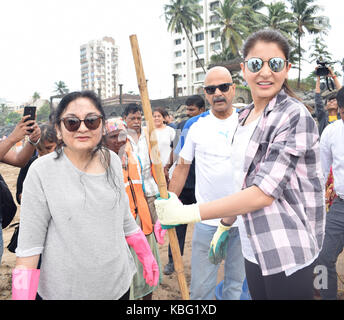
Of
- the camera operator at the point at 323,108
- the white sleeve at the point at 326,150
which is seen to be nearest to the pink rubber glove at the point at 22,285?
the white sleeve at the point at 326,150

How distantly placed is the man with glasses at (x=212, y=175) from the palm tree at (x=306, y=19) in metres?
32.2

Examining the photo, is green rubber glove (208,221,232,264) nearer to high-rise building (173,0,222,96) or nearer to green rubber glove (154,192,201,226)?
green rubber glove (154,192,201,226)

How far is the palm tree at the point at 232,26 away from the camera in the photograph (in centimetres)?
3412

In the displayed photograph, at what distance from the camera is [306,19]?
104 feet

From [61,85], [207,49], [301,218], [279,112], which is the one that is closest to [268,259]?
[301,218]

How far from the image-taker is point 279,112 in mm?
1413

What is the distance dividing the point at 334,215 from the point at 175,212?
2.07 metres

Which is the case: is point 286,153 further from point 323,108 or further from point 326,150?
point 323,108

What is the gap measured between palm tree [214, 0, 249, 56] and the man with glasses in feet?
114

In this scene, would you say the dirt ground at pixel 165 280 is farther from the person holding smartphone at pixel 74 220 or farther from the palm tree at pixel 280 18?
the palm tree at pixel 280 18

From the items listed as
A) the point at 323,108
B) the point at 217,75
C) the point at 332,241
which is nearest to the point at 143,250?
the point at 217,75

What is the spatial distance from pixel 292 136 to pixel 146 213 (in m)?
1.94

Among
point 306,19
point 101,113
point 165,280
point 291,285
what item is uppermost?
point 306,19
